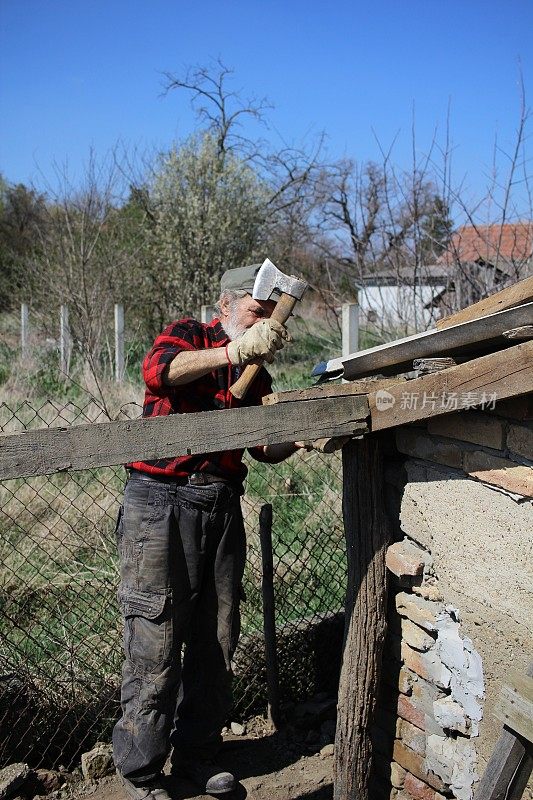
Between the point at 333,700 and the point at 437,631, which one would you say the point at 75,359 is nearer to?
the point at 333,700

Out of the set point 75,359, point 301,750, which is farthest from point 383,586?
point 75,359

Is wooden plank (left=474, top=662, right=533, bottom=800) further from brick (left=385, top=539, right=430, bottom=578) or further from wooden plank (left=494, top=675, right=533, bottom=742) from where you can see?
brick (left=385, top=539, right=430, bottom=578)

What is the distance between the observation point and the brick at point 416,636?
8.81ft

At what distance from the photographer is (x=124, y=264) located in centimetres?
1186

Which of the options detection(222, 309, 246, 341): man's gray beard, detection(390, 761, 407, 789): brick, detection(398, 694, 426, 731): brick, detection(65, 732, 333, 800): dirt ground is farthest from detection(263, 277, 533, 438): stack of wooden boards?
detection(65, 732, 333, 800): dirt ground

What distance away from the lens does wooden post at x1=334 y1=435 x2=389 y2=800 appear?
2.77m

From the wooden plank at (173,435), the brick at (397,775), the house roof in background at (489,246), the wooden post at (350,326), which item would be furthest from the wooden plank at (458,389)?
the house roof in background at (489,246)

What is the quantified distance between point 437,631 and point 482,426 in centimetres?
83

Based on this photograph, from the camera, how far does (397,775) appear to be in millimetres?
2871

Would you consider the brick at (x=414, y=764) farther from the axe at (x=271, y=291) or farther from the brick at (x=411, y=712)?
the axe at (x=271, y=291)

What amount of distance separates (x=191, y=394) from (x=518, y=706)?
1.53m

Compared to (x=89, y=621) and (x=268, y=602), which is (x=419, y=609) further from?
(x=89, y=621)

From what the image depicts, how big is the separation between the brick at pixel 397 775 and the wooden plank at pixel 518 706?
91 cm

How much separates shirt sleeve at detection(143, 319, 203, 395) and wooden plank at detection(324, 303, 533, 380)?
0.54m
